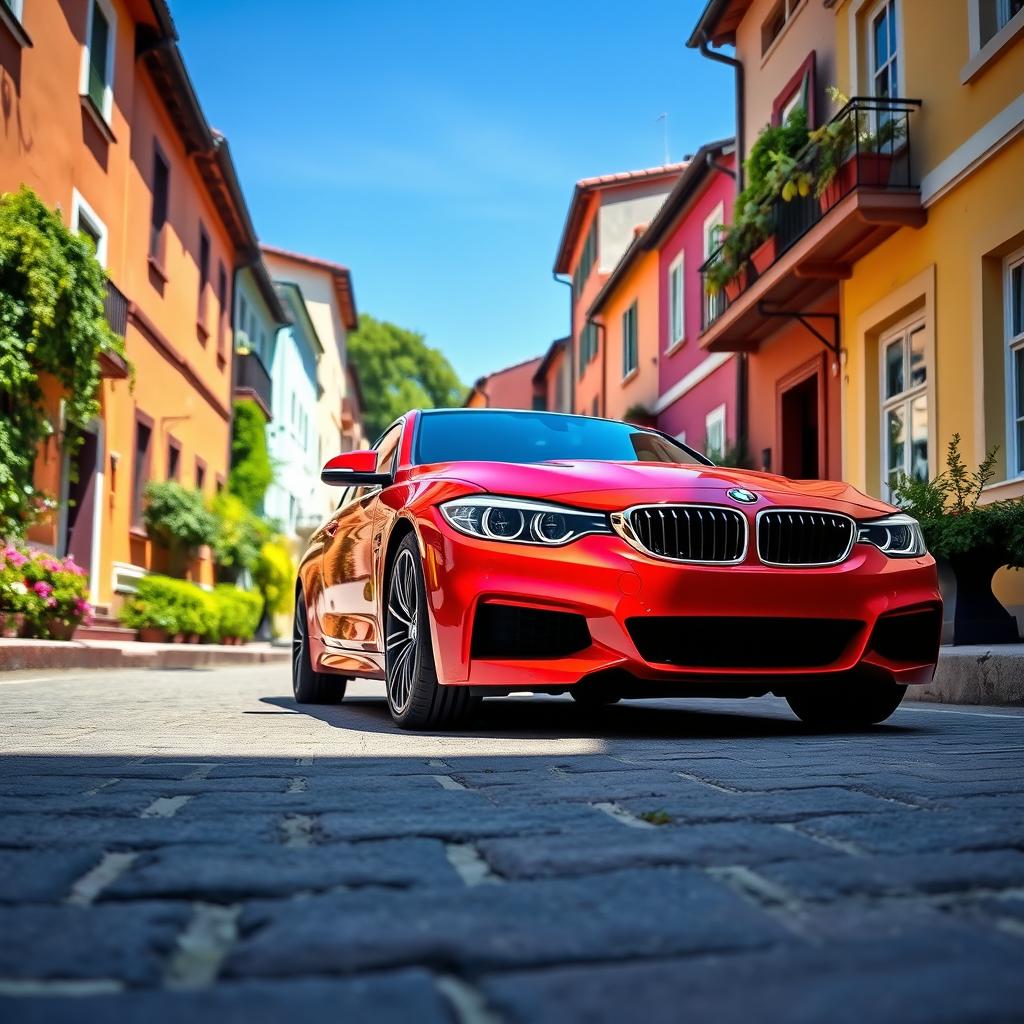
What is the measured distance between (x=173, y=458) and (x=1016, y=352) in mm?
14337

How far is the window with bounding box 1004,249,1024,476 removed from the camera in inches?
392

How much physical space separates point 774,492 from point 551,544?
0.98 metres

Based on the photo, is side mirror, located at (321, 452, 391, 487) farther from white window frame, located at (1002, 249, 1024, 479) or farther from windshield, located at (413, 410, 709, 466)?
white window frame, located at (1002, 249, 1024, 479)

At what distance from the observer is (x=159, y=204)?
2005cm

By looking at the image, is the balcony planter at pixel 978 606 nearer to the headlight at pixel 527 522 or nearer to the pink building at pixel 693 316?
the headlight at pixel 527 522

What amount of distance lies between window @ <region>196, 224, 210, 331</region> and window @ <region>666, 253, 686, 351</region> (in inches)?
320

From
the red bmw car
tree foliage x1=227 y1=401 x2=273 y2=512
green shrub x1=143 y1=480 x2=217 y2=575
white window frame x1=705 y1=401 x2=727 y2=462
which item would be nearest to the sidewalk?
green shrub x1=143 y1=480 x2=217 y2=575

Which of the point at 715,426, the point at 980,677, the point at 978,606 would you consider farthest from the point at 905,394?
the point at 715,426

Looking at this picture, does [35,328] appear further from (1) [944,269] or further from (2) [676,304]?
(2) [676,304]

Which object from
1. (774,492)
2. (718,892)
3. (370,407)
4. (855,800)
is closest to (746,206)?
(774,492)

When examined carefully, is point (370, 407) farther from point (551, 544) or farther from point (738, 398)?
point (551, 544)

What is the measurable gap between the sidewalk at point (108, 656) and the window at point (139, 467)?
7.78 ft

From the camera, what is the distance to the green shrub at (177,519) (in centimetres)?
1892

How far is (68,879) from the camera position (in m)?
2.07
